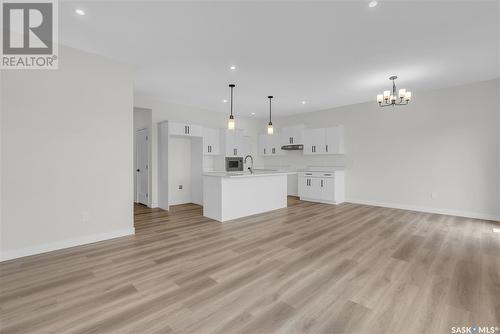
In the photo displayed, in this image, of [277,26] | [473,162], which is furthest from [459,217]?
[277,26]

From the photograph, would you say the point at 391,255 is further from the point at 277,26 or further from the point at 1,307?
the point at 1,307

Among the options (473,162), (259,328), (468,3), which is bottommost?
(259,328)

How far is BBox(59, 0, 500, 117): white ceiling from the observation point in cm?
240

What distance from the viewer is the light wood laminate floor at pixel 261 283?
5.55 ft

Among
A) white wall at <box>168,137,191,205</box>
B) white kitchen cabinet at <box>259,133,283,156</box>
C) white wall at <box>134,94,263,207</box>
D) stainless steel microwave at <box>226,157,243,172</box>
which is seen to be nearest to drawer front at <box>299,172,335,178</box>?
white kitchen cabinet at <box>259,133,283,156</box>

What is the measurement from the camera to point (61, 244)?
10.1 ft

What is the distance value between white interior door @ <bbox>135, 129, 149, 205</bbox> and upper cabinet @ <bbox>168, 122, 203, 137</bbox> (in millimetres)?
873

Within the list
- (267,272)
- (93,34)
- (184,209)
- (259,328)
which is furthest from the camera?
(184,209)

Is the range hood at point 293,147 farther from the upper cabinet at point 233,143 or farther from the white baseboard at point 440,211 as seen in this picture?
the white baseboard at point 440,211

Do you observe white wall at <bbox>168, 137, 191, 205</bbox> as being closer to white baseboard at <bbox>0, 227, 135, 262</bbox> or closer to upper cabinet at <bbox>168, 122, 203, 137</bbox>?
upper cabinet at <bbox>168, 122, 203, 137</bbox>

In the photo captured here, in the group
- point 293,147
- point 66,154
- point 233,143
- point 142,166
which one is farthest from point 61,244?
point 293,147

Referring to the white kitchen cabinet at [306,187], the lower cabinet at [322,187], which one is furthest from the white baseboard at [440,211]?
the white kitchen cabinet at [306,187]

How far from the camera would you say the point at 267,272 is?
2.45m

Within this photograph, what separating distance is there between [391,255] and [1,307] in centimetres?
402
